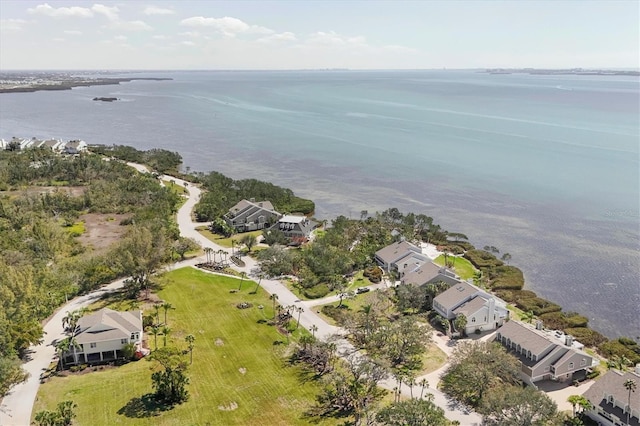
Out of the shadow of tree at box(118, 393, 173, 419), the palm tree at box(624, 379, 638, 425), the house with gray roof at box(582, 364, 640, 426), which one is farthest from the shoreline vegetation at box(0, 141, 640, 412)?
the palm tree at box(624, 379, 638, 425)

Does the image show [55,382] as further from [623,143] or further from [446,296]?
[623,143]

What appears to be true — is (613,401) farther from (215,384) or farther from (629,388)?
(215,384)

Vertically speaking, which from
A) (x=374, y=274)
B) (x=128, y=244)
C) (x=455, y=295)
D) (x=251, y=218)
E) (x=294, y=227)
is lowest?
(x=374, y=274)

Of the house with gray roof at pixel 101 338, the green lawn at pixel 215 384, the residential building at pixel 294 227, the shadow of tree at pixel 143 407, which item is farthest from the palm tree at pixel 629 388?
the residential building at pixel 294 227

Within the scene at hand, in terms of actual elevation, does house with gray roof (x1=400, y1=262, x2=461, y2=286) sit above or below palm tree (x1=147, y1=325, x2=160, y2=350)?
above

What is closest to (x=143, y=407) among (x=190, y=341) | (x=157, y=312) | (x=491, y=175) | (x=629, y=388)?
(x=190, y=341)

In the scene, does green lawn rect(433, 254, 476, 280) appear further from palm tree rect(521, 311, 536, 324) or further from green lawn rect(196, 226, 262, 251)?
green lawn rect(196, 226, 262, 251)
